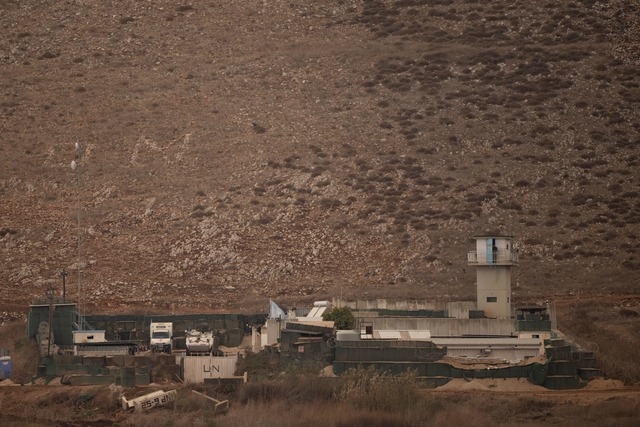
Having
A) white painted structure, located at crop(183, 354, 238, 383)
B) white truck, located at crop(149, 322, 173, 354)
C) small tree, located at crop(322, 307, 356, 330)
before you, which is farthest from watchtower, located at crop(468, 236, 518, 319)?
white truck, located at crop(149, 322, 173, 354)

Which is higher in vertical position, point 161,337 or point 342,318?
point 342,318

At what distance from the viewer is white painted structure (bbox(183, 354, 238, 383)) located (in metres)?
41.0

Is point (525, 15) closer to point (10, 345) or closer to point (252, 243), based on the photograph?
point (252, 243)

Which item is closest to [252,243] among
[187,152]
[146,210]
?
[146,210]

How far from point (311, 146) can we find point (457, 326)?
3382 centimetres

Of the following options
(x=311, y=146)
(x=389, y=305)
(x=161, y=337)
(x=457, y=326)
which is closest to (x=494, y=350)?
(x=457, y=326)

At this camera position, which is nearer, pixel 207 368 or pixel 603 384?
pixel 603 384

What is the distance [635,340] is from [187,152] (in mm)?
33179

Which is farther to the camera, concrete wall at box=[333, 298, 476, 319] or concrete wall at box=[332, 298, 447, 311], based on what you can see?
concrete wall at box=[332, 298, 447, 311]

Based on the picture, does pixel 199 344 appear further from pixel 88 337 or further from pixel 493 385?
pixel 493 385

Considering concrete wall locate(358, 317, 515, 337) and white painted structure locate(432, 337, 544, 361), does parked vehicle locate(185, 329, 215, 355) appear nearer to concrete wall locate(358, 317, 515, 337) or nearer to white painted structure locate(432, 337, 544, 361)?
concrete wall locate(358, 317, 515, 337)

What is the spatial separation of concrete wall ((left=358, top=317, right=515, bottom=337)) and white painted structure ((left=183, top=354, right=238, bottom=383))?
175 inches

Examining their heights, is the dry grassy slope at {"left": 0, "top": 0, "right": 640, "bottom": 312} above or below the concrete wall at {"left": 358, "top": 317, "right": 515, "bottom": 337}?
above

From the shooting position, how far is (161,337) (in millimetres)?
45062
